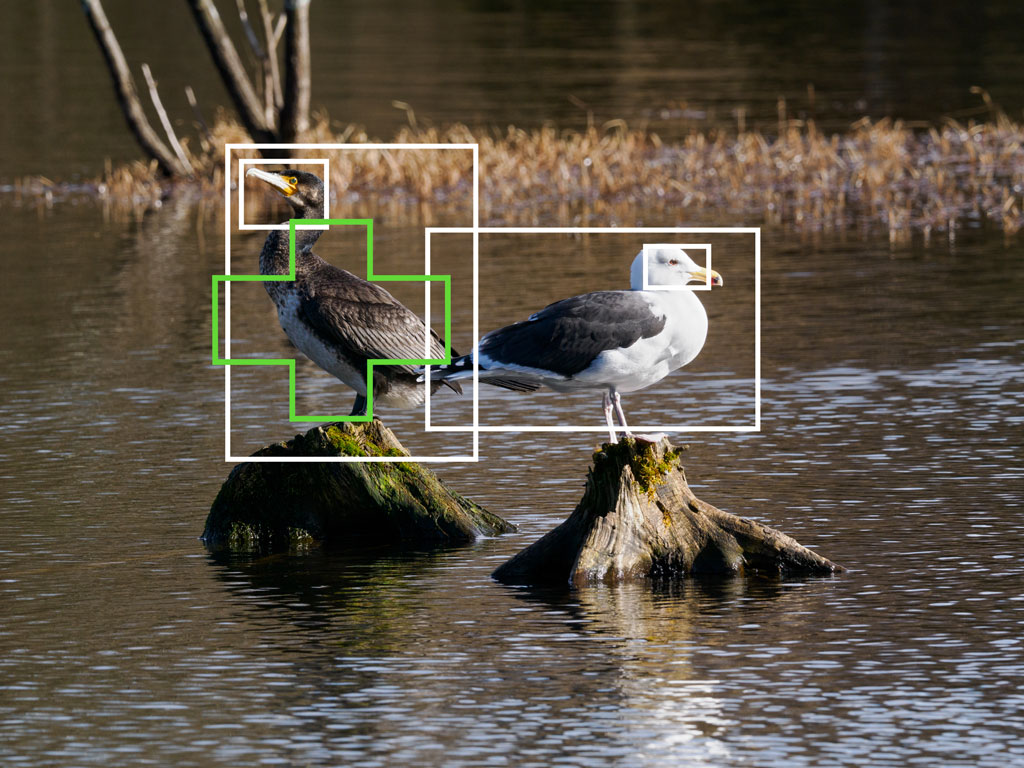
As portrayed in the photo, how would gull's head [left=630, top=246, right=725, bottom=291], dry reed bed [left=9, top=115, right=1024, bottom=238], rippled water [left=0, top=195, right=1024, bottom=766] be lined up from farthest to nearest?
dry reed bed [left=9, top=115, right=1024, bottom=238], gull's head [left=630, top=246, right=725, bottom=291], rippled water [left=0, top=195, right=1024, bottom=766]

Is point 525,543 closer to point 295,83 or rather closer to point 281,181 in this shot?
point 281,181

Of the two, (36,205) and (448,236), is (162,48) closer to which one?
(36,205)

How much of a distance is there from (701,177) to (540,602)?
2098 cm

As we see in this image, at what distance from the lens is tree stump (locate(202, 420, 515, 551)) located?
1279cm

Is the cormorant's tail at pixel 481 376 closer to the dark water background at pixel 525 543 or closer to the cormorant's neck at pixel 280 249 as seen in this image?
the dark water background at pixel 525 543

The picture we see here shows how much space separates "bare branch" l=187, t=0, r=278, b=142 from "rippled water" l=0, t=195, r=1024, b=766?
13.4 m

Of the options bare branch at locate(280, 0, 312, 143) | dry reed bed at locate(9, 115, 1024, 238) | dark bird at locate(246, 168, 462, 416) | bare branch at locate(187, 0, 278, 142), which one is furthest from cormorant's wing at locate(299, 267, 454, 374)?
bare branch at locate(187, 0, 278, 142)

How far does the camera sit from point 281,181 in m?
12.9

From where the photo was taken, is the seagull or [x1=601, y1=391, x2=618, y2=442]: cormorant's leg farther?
[x1=601, y1=391, x2=618, y2=442]: cormorant's leg

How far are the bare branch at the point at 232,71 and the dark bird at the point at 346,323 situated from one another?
1994 cm

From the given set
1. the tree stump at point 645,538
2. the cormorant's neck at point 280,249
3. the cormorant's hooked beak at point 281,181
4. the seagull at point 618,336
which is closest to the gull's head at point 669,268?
the seagull at point 618,336

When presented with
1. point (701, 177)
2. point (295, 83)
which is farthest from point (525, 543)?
point (295, 83)

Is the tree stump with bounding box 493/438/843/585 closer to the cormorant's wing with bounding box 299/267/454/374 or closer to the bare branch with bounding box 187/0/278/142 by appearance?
the cormorant's wing with bounding box 299/267/454/374

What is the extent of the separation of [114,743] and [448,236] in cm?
1951
